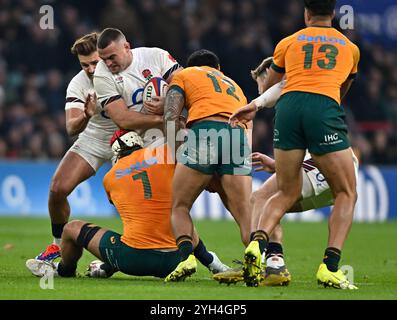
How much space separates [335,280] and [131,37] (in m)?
14.1

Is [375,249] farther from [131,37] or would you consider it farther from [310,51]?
[131,37]

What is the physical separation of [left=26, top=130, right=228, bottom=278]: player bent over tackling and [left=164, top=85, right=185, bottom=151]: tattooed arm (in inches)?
7.3

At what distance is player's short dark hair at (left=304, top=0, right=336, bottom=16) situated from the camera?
835 centimetres

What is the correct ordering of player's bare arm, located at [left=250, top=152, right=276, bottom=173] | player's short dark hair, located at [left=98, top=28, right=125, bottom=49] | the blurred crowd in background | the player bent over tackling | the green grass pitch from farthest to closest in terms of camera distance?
the blurred crowd in background → player's short dark hair, located at [left=98, top=28, right=125, bottom=49] → player's bare arm, located at [left=250, top=152, right=276, bottom=173] → the player bent over tackling → the green grass pitch

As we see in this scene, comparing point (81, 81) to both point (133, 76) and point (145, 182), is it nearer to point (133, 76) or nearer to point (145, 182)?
point (133, 76)

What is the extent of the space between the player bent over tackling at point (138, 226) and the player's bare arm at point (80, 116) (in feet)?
2.81

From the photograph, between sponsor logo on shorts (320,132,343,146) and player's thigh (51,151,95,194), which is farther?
player's thigh (51,151,95,194)

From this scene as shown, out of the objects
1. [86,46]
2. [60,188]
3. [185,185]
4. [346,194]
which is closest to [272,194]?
[185,185]

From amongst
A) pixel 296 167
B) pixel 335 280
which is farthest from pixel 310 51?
pixel 335 280

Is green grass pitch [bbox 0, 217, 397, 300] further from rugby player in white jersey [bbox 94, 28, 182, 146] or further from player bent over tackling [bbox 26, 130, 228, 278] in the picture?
rugby player in white jersey [bbox 94, 28, 182, 146]

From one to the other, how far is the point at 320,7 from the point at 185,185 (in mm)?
1929

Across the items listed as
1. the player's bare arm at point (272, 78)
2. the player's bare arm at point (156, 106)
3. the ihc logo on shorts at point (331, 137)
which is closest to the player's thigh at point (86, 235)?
the player's bare arm at point (156, 106)

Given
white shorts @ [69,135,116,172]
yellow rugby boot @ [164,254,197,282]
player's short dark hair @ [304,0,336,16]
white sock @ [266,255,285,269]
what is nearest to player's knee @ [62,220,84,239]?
yellow rugby boot @ [164,254,197,282]

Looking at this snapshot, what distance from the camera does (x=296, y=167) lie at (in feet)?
27.5
